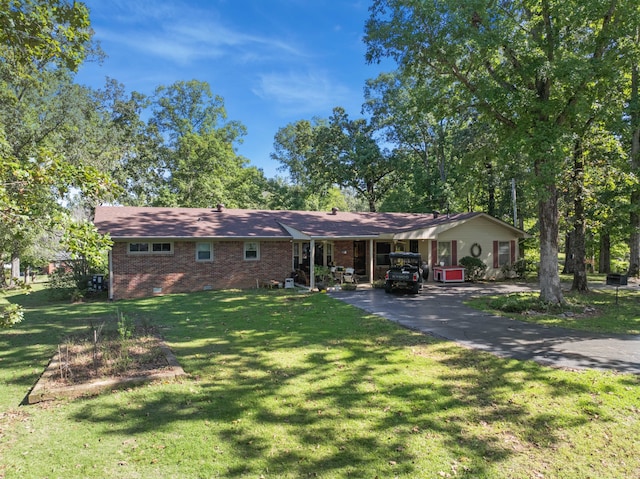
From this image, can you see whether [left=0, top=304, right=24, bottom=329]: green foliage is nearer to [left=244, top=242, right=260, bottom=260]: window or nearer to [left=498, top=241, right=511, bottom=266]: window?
[left=244, top=242, right=260, bottom=260]: window

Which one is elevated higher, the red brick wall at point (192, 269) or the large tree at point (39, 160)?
the large tree at point (39, 160)

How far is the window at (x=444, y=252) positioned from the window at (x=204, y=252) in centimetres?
1212

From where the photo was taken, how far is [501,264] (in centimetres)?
2191

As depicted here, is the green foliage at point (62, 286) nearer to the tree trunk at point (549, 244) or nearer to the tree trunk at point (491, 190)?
the tree trunk at point (549, 244)

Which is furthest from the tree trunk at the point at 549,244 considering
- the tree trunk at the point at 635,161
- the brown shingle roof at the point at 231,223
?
the brown shingle roof at the point at 231,223

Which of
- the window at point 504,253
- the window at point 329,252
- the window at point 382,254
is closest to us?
the window at point 329,252

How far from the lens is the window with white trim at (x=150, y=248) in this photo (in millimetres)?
16281

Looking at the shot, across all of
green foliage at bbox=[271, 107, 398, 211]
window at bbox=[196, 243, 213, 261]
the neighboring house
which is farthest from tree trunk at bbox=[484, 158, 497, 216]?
window at bbox=[196, 243, 213, 261]

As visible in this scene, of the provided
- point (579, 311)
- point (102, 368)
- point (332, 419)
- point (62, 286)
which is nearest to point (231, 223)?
point (62, 286)

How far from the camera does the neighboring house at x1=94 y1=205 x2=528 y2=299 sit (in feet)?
53.8

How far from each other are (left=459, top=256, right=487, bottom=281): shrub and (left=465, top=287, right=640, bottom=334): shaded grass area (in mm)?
5675

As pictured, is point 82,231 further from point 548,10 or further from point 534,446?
point 548,10

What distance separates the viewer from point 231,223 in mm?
19438

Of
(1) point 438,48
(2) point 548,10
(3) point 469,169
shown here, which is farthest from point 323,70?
(2) point 548,10
